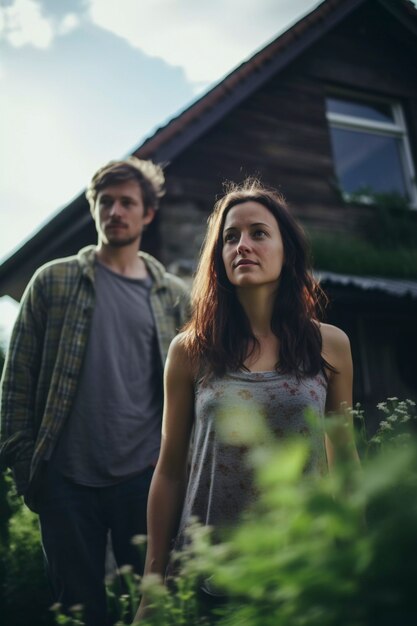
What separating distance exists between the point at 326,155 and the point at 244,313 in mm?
7503

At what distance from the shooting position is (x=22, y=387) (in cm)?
313

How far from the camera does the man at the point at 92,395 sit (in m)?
2.91

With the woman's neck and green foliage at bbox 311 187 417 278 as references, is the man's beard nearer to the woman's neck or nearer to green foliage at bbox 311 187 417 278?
the woman's neck

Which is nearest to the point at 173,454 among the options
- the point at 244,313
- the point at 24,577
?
the point at 244,313

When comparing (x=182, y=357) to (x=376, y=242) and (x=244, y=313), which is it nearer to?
(x=244, y=313)

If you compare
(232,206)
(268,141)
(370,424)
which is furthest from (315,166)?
(232,206)

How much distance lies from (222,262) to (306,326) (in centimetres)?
40

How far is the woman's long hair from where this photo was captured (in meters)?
2.09

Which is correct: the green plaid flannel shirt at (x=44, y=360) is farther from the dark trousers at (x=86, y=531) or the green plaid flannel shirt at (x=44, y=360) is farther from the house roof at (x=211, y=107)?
the house roof at (x=211, y=107)

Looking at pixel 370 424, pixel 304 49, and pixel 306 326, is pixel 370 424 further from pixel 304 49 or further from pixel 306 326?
pixel 306 326

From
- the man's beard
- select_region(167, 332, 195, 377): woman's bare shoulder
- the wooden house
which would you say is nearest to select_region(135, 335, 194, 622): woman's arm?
select_region(167, 332, 195, 377): woman's bare shoulder

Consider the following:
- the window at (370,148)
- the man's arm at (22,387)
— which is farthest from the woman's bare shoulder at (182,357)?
the window at (370,148)

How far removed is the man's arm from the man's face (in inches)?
16.9

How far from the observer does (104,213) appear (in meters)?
3.45
